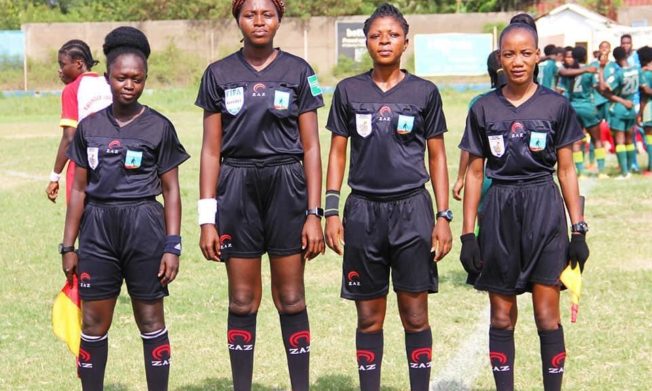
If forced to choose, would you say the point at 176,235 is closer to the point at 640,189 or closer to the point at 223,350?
the point at 223,350

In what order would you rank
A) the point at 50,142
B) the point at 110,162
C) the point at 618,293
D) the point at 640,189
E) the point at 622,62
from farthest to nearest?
the point at 50,142
the point at 622,62
the point at 640,189
the point at 618,293
the point at 110,162

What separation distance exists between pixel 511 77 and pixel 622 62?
40.3 ft

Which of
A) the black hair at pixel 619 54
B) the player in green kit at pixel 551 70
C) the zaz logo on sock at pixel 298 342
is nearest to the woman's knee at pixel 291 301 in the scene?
the zaz logo on sock at pixel 298 342

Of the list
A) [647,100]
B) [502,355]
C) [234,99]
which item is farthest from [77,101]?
[647,100]

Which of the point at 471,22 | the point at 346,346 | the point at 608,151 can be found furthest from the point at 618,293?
the point at 471,22

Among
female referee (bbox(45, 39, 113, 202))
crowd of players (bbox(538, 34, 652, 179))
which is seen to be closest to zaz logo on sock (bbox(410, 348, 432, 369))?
female referee (bbox(45, 39, 113, 202))

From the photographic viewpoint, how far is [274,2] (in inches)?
219

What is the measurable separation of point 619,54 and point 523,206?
12.3 metres

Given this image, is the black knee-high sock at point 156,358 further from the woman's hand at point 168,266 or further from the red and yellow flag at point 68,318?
the red and yellow flag at point 68,318

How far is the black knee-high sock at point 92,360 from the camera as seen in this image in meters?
5.59

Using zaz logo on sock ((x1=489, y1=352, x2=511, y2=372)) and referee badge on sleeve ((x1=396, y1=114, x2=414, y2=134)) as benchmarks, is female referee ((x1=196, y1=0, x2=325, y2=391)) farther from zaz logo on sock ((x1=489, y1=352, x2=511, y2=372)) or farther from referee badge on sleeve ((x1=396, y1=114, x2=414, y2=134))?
zaz logo on sock ((x1=489, y1=352, x2=511, y2=372))

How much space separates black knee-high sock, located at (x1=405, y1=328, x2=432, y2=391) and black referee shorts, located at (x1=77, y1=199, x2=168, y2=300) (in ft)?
4.54

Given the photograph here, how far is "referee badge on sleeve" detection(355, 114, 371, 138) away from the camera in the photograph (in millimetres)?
5543

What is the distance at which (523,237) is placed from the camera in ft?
18.3
